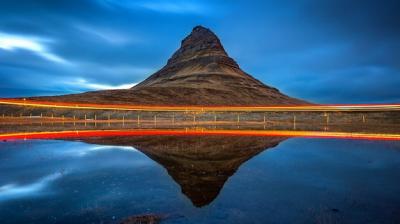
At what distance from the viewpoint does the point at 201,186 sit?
10352 mm

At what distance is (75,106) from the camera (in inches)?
2960

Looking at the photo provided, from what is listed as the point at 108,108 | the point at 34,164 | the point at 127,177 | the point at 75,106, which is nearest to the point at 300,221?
the point at 127,177

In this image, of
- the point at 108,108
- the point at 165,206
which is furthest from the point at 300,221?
the point at 108,108

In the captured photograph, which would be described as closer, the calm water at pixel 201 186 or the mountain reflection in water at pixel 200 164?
the calm water at pixel 201 186

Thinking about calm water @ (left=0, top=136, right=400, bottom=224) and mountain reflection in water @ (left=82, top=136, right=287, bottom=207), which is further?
mountain reflection in water @ (left=82, top=136, right=287, bottom=207)

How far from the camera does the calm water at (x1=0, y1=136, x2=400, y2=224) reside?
7.47m

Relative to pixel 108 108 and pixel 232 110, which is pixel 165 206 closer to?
pixel 232 110

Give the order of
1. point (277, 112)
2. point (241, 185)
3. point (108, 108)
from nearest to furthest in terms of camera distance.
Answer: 1. point (241, 185)
2. point (277, 112)
3. point (108, 108)

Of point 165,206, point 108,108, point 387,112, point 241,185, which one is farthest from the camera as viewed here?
point 108,108

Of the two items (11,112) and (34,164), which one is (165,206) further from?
(11,112)

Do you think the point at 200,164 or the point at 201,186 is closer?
the point at 201,186

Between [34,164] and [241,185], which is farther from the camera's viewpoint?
[34,164]

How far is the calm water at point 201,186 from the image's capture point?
7.47m

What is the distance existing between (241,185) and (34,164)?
30.5 ft
